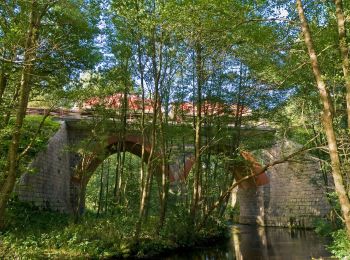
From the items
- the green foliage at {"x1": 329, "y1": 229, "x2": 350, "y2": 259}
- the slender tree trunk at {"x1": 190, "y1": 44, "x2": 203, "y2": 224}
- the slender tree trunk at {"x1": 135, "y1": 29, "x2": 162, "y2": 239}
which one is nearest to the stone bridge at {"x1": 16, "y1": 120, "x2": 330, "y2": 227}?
the green foliage at {"x1": 329, "y1": 229, "x2": 350, "y2": 259}

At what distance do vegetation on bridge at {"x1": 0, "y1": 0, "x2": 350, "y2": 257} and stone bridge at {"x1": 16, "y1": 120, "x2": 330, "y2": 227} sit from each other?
3.26 feet

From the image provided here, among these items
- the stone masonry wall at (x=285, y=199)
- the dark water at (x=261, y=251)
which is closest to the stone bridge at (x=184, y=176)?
the stone masonry wall at (x=285, y=199)

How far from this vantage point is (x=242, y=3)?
8.26 meters

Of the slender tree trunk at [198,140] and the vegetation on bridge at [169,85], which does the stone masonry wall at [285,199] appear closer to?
the vegetation on bridge at [169,85]

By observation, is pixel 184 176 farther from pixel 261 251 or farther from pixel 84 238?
pixel 84 238

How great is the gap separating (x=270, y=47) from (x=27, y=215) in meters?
10.1

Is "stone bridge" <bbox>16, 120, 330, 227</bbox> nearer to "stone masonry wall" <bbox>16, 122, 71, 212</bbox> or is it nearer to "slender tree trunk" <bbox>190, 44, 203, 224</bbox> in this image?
"stone masonry wall" <bbox>16, 122, 71, 212</bbox>

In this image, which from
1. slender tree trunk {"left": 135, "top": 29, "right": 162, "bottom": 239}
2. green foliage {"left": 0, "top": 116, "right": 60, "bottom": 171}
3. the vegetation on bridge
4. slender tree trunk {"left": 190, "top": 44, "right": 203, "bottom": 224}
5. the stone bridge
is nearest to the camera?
the vegetation on bridge

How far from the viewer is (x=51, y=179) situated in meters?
17.9

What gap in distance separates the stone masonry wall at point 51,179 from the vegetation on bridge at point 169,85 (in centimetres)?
78

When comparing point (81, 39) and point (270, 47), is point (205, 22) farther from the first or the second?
point (81, 39)

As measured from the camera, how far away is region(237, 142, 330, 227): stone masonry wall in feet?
69.8

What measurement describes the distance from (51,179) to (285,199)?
1447 cm

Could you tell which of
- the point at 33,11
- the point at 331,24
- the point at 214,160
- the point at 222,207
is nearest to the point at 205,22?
the point at 331,24
